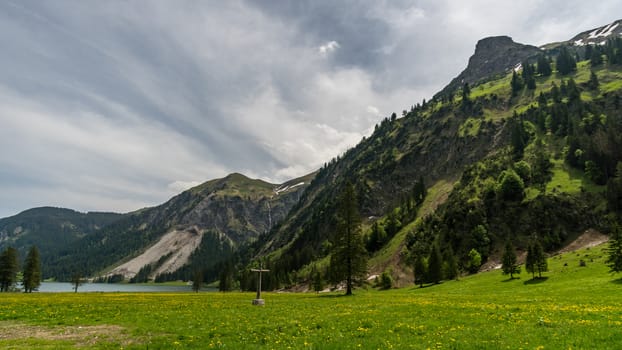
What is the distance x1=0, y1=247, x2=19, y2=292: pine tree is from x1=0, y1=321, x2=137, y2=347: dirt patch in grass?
10200 cm

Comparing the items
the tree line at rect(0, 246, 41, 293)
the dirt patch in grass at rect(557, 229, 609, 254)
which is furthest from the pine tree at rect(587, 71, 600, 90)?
the tree line at rect(0, 246, 41, 293)

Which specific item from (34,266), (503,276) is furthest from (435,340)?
(34,266)

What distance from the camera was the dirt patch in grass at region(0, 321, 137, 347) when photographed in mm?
16984

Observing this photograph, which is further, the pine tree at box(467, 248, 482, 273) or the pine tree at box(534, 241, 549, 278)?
the pine tree at box(467, 248, 482, 273)

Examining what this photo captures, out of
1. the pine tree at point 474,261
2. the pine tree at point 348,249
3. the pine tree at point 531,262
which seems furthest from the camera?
the pine tree at point 474,261

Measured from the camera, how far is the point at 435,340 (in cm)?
1484

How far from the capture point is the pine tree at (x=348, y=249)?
59.3m

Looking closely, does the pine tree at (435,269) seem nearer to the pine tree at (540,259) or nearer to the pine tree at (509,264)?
the pine tree at (509,264)

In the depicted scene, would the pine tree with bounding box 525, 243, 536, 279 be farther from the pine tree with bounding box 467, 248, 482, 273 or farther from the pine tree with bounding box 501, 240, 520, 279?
the pine tree with bounding box 467, 248, 482, 273

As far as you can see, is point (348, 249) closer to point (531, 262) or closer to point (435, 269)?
point (531, 262)

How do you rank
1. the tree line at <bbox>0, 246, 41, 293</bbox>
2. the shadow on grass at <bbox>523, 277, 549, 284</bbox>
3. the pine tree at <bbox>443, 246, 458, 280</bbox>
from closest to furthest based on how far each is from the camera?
the shadow on grass at <bbox>523, 277, 549, 284</bbox> < the pine tree at <bbox>443, 246, 458, 280</bbox> < the tree line at <bbox>0, 246, 41, 293</bbox>

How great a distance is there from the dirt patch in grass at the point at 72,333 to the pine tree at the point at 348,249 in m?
43.1

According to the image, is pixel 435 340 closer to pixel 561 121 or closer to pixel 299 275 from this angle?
pixel 299 275

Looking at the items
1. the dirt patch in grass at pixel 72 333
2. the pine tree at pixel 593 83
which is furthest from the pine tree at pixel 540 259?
the pine tree at pixel 593 83
